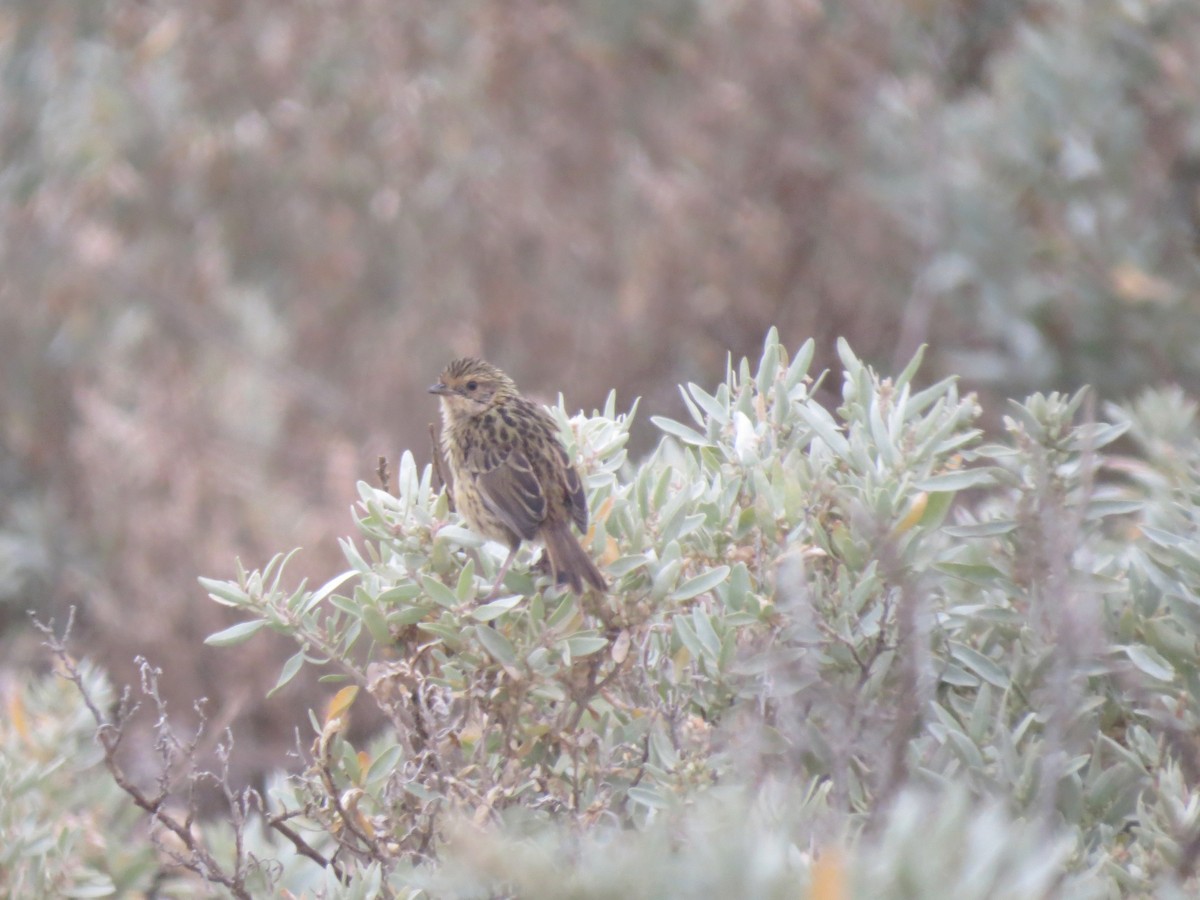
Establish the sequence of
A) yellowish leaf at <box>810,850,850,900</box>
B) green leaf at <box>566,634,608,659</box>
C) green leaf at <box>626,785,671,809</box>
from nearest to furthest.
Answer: yellowish leaf at <box>810,850,850,900</box> → green leaf at <box>626,785,671,809</box> → green leaf at <box>566,634,608,659</box>

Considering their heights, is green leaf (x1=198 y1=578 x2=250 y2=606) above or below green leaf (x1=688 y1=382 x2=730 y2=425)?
A: below

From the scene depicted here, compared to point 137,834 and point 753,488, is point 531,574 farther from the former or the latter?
point 137,834

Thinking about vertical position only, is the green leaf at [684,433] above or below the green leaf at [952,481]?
below

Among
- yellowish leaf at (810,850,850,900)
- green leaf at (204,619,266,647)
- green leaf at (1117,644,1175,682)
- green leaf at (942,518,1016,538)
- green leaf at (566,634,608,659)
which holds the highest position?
green leaf at (942,518,1016,538)

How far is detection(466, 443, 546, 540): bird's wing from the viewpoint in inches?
166

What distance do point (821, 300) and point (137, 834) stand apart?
5.74 meters

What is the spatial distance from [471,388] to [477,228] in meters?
5.46

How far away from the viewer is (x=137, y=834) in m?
4.90

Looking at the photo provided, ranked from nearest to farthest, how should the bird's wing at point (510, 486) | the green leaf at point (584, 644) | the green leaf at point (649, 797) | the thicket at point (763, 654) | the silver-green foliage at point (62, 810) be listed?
the green leaf at point (649, 797) < the thicket at point (763, 654) < the green leaf at point (584, 644) < the silver-green foliage at point (62, 810) < the bird's wing at point (510, 486)

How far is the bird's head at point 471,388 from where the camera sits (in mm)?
5598

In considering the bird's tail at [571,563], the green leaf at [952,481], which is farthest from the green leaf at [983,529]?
the bird's tail at [571,563]

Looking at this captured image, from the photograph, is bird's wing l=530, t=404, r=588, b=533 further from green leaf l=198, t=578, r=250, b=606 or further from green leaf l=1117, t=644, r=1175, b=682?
green leaf l=1117, t=644, r=1175, b=682

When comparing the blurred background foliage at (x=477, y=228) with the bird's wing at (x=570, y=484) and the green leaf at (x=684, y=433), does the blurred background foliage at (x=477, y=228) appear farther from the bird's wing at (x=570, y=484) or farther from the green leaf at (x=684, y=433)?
the green leaf at (x=684, y=433)

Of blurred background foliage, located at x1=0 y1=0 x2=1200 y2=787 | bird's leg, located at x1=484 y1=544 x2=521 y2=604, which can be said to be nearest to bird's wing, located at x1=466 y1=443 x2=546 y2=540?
bird's leg, located at x1=484 y1=544 x2=521 y2=604
